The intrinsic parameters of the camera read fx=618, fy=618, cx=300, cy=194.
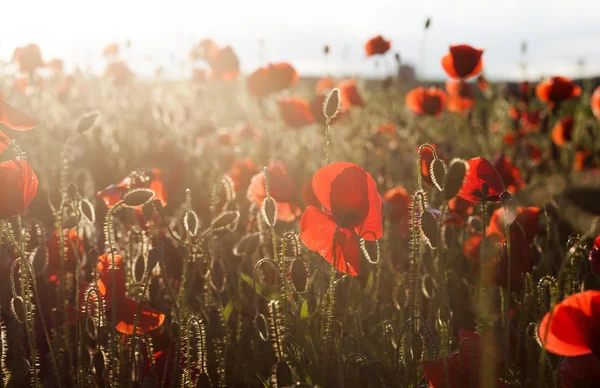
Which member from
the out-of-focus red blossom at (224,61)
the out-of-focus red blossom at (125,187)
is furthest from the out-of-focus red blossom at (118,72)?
the out-of-focus red blossom at (125,187)

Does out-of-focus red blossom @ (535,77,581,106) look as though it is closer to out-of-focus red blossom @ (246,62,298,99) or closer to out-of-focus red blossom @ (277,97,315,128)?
out-of-focus red blossom @ (277,97,315,128)

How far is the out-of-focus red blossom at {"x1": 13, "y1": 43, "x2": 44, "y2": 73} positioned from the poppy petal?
271cm

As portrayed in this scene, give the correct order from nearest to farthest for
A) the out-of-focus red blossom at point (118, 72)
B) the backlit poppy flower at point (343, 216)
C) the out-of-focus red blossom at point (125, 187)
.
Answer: the backlit poppy flower at point (343, 216)
the out-of-focus red blossom at point (125, 187)
the out-of-focus red blossom at point (118, 72)

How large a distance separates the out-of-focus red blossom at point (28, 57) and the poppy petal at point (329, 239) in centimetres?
271

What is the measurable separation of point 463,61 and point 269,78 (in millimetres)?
1486

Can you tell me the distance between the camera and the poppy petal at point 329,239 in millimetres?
1567

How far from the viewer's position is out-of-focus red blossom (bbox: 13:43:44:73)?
11.8 feet

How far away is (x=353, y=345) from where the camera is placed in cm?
190

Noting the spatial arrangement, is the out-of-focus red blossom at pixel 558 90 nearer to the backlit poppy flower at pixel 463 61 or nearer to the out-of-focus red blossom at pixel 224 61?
the backlit poppy flower at pixel 463 61

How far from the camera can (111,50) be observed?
566 cm

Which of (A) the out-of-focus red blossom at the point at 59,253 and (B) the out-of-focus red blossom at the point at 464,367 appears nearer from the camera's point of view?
(B) the out-of-focus red blossom at the point at 464,367

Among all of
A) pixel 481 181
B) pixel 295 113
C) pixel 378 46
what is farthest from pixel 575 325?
pixel 378 46

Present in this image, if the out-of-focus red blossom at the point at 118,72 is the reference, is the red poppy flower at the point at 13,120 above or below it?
below

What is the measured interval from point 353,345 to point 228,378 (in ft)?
1.32
